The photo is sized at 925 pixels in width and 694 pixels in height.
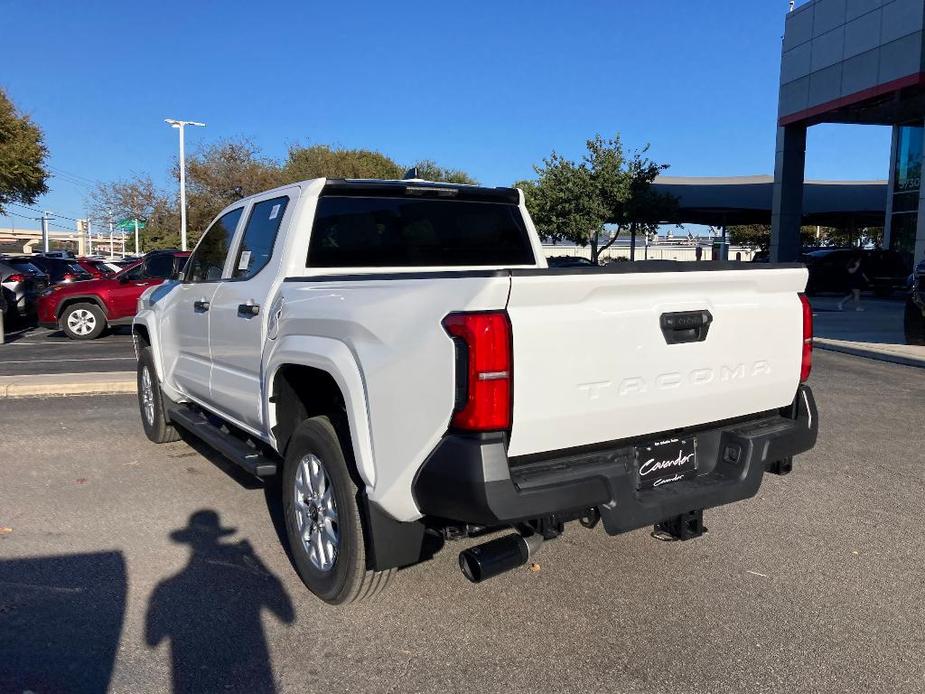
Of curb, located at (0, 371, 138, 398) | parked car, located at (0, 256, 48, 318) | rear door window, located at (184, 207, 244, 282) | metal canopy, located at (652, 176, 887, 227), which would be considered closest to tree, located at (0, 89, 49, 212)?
parked car, located at (0, 256, 48, 318)

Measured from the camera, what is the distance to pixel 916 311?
1303 centimetres

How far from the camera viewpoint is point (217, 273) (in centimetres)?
530

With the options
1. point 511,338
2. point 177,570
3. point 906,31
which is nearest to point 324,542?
point 177,570

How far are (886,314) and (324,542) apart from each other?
20068 millimetres

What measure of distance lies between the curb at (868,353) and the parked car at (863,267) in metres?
12.9

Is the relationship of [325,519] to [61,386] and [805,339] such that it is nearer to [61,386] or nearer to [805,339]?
[805,339]

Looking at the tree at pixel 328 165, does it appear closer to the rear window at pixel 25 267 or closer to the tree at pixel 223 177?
the tree at pixel 223 177

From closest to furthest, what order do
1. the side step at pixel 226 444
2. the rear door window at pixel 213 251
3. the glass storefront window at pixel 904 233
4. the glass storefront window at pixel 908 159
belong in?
the side step at pixel 226 444 → the rear door window at pixel 213 251 → the glass storefront window at pixel 904 233 → the glass storefront window at pixel 908 159

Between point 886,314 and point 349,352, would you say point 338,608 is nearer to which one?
point 349,352

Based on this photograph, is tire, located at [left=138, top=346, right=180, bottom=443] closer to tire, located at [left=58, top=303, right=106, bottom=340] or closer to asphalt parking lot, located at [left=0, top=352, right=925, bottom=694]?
asphalt parking lot, located at [left=0, top=352, right=925, bottom=694]

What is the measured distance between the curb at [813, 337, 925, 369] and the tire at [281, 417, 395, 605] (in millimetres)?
10312

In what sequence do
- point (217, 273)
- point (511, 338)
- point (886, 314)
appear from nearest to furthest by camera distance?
point (511, 338), point (217, 273), point (886, 314)

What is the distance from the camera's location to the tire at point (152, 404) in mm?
6441

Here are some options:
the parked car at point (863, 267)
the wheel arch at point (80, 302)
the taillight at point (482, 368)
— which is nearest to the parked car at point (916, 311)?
the taillight at point (482, 368)
